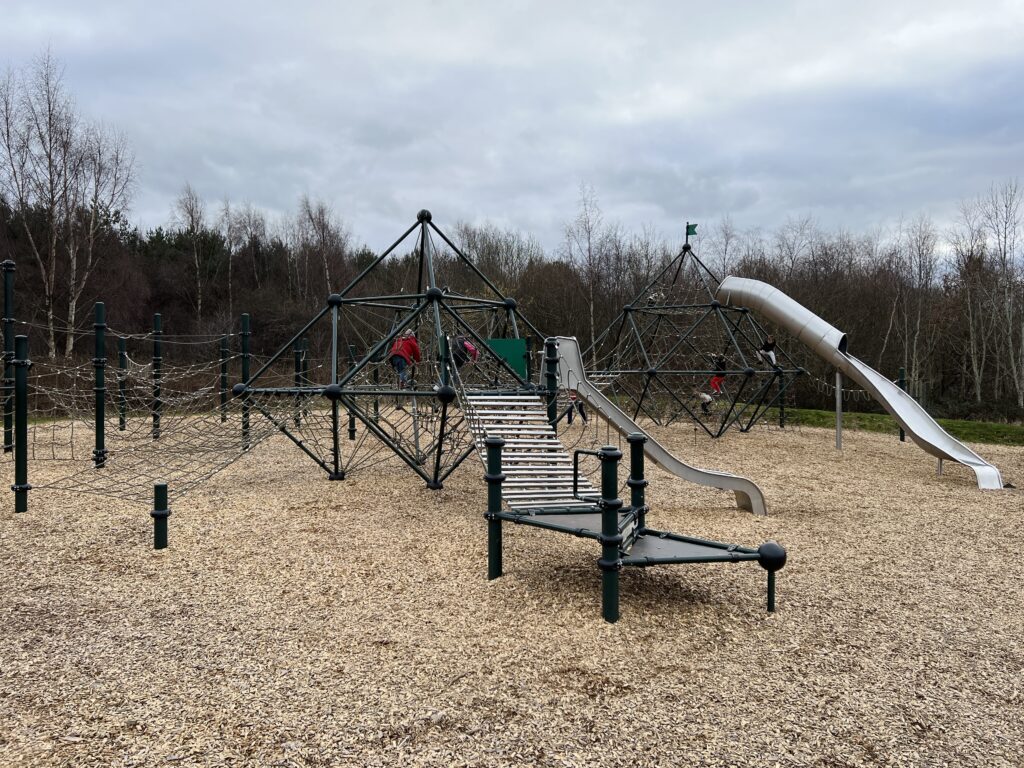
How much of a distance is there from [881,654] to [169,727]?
11.3 ft

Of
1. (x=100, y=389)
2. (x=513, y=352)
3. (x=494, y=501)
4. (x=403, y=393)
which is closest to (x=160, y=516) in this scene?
(x=403, y=393)

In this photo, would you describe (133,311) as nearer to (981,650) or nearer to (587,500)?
(587,500)

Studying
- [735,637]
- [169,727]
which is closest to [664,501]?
[735,637]

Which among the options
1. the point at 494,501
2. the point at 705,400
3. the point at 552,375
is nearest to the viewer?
the point at 494,501

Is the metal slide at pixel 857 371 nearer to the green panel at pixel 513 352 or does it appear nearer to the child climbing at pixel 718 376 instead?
the child climbing at pixel 718 376

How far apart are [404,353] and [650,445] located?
12.4 ft

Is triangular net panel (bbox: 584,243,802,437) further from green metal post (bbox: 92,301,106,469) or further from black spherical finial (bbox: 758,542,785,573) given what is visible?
black spherical finial (bbox: 758,542,785,573)

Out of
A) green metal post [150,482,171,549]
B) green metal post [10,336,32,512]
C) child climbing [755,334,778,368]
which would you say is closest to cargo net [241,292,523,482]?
green metal post [150,482,171,549]

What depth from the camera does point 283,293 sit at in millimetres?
31141

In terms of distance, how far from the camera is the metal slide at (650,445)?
6.78 meters

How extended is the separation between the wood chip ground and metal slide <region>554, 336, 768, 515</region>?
42 centimetres

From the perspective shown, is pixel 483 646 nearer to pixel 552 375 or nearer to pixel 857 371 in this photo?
pixel 552 375

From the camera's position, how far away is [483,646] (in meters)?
3.56

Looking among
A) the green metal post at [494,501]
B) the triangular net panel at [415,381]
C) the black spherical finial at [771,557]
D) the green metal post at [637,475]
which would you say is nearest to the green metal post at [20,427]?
the triangular net panel at [415,381]
